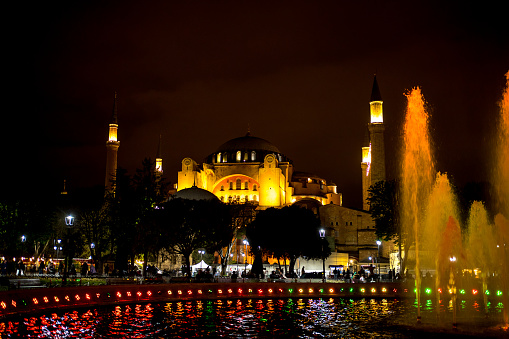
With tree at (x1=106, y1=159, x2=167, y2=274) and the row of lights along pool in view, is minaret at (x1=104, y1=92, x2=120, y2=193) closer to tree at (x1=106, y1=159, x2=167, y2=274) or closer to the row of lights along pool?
tree at (x1=106, y1=159, x2=167, y2=274)

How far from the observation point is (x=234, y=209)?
2260 inches

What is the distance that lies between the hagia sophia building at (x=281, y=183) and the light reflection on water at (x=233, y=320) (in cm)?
4146

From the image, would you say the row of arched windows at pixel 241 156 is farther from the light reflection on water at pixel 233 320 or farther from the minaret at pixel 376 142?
the light reflection on water at pixel 233 320

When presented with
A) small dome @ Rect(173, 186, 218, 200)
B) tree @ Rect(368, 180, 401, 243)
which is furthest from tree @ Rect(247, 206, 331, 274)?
small dome @ Rect(173, 186, 218, 200)

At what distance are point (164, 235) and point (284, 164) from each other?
49.0 m

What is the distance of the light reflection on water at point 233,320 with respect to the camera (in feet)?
51.6

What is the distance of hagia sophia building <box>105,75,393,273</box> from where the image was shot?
2817 inches

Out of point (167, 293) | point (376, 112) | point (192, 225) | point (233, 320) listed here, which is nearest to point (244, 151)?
point (376, 112)

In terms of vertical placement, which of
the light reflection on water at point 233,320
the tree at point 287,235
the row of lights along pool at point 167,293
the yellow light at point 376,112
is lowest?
the light reflection on water at point 233,320

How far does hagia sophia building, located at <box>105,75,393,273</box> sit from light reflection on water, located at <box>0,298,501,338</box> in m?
41.5

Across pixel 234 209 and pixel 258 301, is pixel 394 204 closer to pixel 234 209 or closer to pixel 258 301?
pixel 234 209

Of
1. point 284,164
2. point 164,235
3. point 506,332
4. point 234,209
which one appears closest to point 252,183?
→ point 284,164

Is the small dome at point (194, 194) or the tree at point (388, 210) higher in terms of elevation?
the small dome at point (194, 194)

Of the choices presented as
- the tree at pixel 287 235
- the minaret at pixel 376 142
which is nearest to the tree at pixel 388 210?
the tree at pixel 287 235
